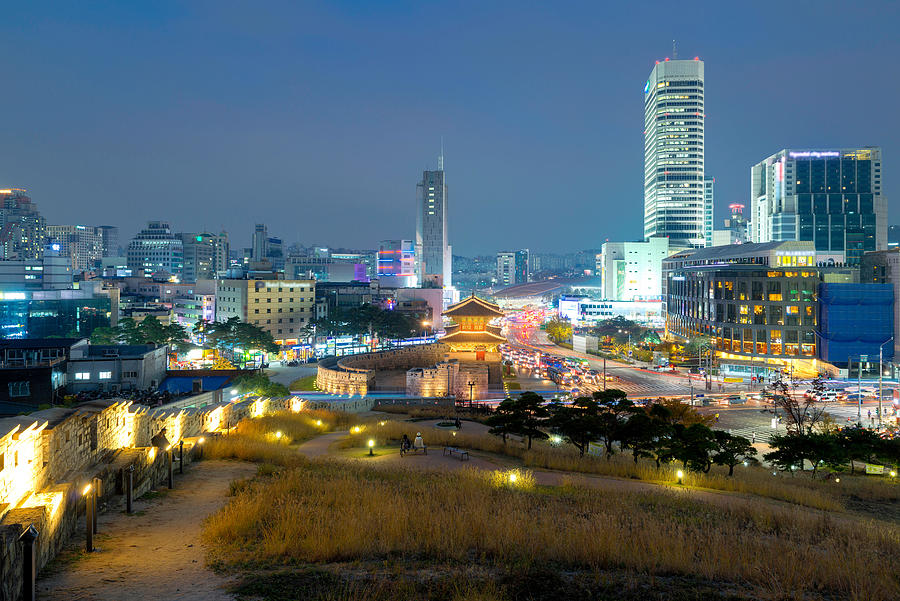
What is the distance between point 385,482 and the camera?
13.8m

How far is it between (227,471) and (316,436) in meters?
11.6

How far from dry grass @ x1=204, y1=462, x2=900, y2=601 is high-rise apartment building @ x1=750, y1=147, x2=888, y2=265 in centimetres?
17545

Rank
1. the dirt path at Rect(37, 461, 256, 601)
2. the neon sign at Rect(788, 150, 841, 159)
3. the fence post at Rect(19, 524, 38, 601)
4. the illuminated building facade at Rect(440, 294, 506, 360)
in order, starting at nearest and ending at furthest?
the fence post at Rect(19, 524, 38, 601) → the dirt path at Rect(37, 461, 256, 601) → the illuminated building facade at Rect(440, 294, 506, 360) → the neon sign at Rect(788, 150, 841, 159)

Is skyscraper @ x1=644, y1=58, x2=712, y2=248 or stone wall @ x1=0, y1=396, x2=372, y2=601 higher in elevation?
skyscraper @ x1=644, y1=58, x2=712, y2=248

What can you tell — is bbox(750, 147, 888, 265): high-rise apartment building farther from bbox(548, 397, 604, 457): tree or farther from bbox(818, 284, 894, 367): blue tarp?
bbox(548, 397, 604, 457): tree

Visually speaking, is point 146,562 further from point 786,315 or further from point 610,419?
point 786,315

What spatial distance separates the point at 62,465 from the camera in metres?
10.7

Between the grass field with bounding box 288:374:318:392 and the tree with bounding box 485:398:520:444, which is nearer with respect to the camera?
the tree with bounding box 485:398:520:444

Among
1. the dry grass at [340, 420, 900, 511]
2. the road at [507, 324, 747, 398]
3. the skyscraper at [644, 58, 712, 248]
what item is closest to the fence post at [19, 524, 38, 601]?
the dry grass at [340, 420, 900, 511]

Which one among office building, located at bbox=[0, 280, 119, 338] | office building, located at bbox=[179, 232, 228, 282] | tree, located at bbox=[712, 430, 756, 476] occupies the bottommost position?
tree, located at bbox=[712, 430, 756, 476]

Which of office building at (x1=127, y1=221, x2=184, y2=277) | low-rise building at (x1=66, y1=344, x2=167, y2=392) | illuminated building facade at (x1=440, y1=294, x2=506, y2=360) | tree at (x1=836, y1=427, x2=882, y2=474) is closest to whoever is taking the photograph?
tree at (x1=836, y1=427, x2=882, y2=474)

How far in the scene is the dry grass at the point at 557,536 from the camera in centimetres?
845

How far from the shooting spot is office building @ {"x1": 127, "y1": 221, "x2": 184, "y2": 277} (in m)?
190

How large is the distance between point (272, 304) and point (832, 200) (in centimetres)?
15569
